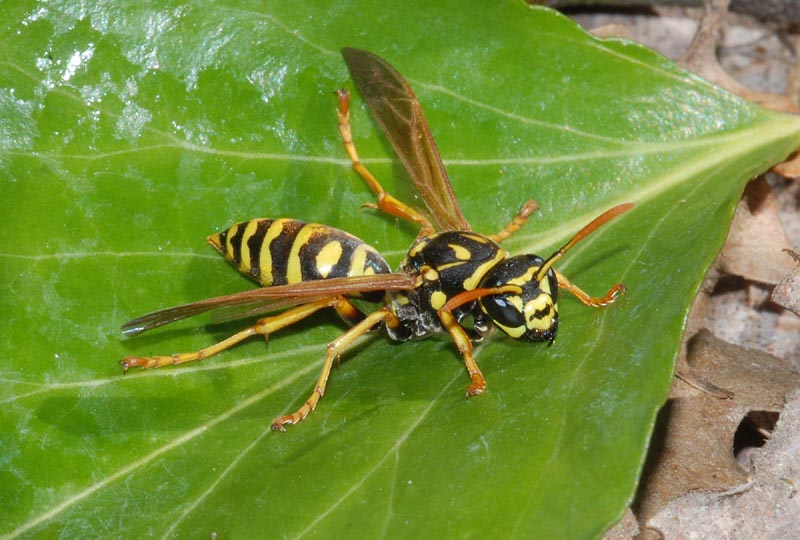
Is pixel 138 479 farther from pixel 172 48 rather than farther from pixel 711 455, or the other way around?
pixel 711 455

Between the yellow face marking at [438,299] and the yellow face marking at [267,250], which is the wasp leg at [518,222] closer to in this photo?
the yellow face marking at [438,299]

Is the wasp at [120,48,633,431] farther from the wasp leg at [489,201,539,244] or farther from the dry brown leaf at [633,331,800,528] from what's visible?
the dry brown leaf at [633,331,800,528]

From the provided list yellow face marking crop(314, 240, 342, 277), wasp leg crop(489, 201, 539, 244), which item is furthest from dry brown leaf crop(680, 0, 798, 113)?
yellow face marking crop(314, 240, 342, 277)

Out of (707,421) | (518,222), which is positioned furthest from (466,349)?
(707,421)

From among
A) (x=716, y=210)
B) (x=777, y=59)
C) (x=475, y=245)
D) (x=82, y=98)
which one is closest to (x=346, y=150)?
(x=475, y=245)

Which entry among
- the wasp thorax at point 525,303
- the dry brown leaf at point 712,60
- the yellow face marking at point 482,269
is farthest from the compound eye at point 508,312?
the dry brown leaf at point 712,60

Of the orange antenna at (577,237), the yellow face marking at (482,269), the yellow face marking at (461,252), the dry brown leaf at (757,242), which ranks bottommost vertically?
the dry brown leaf at (757,242)
